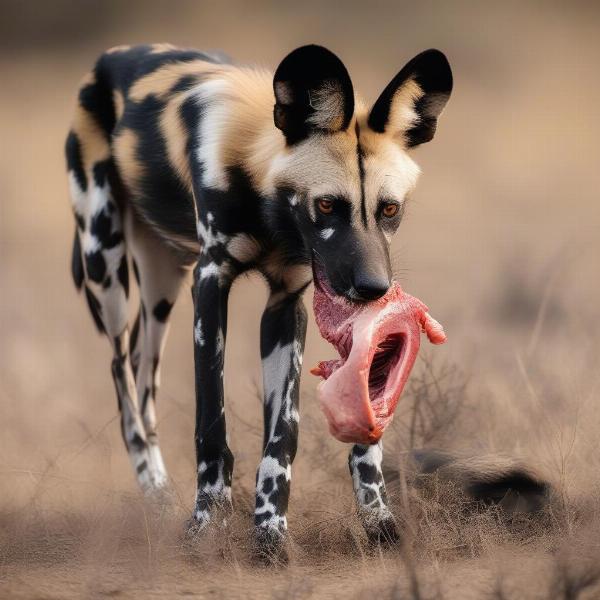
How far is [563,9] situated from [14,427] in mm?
10823

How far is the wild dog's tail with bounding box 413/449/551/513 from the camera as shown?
178 inches

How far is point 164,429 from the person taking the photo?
6586mm

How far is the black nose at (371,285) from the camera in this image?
4.01 m

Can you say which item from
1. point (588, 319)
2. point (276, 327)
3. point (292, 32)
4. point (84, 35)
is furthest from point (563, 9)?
point (276, 327)

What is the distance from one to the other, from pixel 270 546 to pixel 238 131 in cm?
144

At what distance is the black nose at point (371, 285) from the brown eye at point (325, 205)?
0.97ft

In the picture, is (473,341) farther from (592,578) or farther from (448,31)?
(448,31)

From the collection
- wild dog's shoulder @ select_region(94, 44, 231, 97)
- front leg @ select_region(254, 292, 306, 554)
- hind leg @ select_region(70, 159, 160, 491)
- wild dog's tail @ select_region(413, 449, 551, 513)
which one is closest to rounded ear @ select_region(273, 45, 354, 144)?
front leg @ select_region(254, 292, 306, 554)

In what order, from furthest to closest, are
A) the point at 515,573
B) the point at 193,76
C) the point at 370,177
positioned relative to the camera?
the point at 193,76 < the point at 370,177 < the point at 515,573

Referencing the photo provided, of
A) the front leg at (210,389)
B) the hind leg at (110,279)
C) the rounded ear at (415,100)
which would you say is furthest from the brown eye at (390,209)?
the hind leg at (110,279)

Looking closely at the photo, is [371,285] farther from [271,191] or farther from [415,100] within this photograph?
[415,100]

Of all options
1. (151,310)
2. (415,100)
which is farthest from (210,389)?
(151,310)

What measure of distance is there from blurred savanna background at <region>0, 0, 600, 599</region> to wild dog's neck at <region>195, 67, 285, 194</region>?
61 centimetres

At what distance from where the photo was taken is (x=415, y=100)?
4449 millimetres
